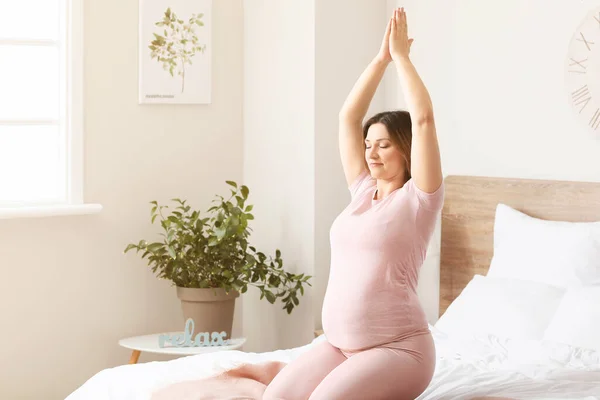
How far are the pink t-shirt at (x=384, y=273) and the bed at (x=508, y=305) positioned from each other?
0.33 meters

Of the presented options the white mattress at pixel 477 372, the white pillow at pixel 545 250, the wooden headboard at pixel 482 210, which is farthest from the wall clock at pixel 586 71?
the white mattress at pixel 477 372

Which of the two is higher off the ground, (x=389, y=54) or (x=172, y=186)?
(x=389, y=54)

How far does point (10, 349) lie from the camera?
3.84 meters

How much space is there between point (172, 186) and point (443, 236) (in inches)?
50.8

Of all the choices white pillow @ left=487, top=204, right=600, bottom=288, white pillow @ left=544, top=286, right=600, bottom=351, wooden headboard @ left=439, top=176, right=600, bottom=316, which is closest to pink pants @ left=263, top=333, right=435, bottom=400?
white pillow @ left=544, top=286, right=600, bottom=351

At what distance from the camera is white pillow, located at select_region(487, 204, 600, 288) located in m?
3.16

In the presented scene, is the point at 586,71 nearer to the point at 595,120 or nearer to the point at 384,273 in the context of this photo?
the point at 595,120

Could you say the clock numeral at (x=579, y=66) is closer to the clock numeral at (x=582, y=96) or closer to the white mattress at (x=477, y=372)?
the clock numeral at (x=582, y=96)

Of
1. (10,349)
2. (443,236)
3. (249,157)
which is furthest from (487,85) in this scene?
(10,349)

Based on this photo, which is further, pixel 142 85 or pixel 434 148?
pixel 142 85

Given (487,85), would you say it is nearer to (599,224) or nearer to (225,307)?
(599,224)

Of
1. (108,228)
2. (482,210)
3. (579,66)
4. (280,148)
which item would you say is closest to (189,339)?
(108,228)

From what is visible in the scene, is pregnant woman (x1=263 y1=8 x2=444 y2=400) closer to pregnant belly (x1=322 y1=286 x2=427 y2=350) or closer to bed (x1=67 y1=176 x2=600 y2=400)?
pregnant belly (x1=322 y1=286 x2=427 y2=350)

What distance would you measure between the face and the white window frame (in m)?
1.95
